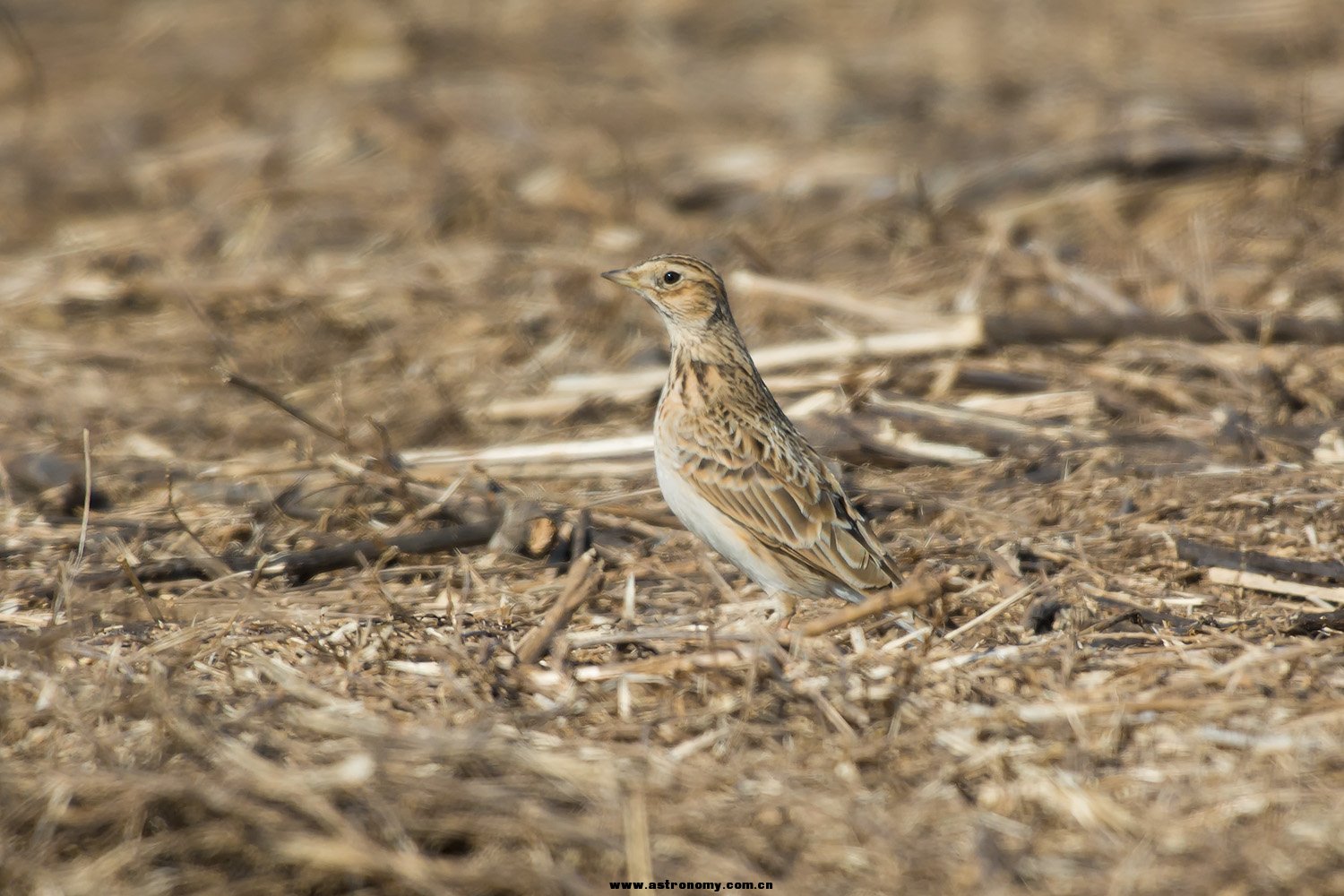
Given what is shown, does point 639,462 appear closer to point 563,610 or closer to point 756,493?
point 756,493

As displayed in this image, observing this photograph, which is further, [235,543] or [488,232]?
[488,232]

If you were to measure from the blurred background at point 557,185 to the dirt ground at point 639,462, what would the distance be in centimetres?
5

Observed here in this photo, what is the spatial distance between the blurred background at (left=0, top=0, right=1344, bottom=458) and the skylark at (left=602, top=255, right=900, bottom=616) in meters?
1.47

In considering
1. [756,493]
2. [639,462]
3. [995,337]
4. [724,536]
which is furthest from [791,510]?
[995,337]

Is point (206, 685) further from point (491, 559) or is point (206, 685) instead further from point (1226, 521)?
point (1226, 521)

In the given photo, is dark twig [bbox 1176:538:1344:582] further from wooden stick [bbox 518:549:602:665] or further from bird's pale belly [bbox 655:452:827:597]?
wooden stick [bbox 518:549:602:665]

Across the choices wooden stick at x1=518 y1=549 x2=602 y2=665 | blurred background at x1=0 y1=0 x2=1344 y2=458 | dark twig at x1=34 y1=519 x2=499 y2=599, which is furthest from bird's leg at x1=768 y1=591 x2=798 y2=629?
blurred background at x1=0 y1=0 x2=1344 y2=458

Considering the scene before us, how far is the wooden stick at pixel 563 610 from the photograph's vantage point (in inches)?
200

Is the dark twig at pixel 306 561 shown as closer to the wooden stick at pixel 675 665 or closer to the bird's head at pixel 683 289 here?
the bird's head at pixel 683 289

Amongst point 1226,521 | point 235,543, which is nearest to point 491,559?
point 235,543

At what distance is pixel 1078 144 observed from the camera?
1100 centimetres

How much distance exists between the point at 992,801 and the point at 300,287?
6.77 m

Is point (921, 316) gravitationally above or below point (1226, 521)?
above

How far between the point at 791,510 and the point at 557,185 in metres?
5.87
